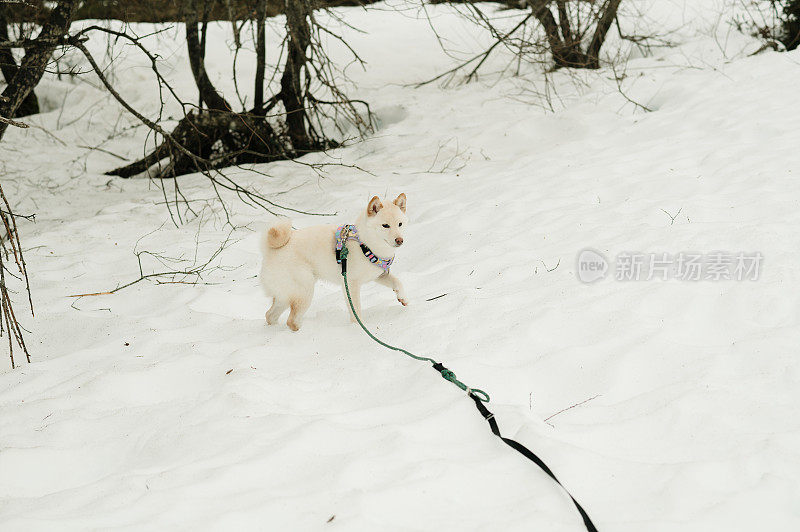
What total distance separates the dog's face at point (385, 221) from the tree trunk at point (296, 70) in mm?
3202

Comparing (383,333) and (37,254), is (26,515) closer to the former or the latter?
(383,333)

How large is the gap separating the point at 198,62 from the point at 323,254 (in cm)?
513

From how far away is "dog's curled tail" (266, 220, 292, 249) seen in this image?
12.3 ft

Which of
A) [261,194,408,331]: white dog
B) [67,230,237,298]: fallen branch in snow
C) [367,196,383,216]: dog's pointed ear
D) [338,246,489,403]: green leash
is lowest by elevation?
[338,246,489,403]: green leash

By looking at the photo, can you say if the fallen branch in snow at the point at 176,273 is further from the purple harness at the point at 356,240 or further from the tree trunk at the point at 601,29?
the tree trunk at the point at 601,29

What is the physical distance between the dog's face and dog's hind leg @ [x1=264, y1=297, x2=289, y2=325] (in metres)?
0.78

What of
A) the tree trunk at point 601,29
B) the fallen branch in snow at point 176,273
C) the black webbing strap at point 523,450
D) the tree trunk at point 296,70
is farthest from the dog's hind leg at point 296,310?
the tree trunk at point 601,29

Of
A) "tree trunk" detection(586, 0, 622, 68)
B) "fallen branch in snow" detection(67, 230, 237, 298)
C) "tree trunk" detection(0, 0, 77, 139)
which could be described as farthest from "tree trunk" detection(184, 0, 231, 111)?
"tree trunk" detection(586, 0, 622, 68)

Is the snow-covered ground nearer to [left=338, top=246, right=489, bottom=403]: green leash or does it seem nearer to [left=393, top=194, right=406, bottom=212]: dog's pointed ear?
[left=338, top=246, right=489, bottom=403]: green leash

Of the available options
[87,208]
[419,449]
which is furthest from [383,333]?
[87,208]

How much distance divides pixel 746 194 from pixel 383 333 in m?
3.06

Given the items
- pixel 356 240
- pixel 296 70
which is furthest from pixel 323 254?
pixel 296 70

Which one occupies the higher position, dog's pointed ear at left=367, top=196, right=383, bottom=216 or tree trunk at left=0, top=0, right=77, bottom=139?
tree trunk at left=0, top=0, right=77, bottom=139

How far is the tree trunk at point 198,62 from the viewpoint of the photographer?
7543mm
